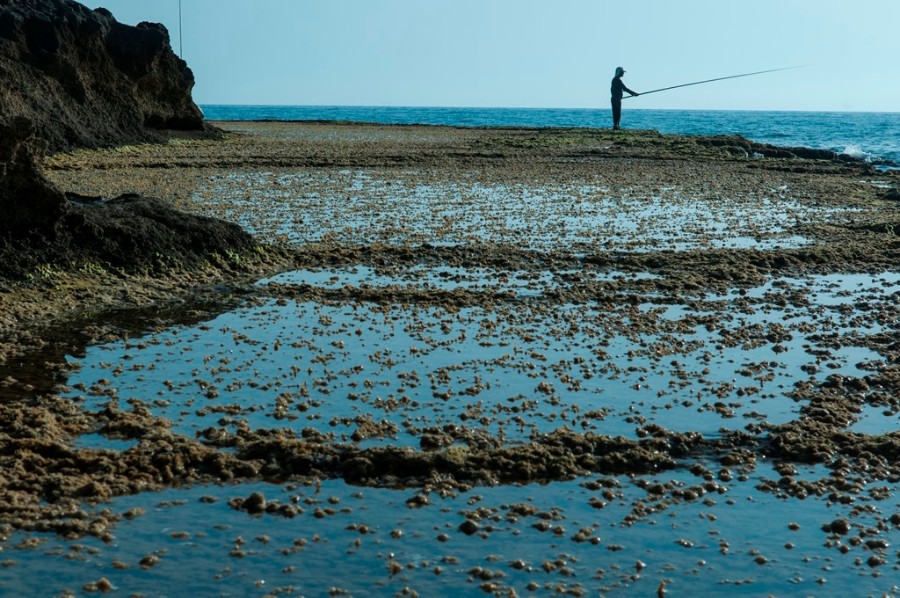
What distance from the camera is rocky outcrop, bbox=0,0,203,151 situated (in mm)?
21734

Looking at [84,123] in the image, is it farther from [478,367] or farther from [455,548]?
[455,548]

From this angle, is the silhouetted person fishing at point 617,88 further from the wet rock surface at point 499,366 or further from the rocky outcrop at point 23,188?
the rocky outcrop at point 23,188

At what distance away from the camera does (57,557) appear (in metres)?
4.36

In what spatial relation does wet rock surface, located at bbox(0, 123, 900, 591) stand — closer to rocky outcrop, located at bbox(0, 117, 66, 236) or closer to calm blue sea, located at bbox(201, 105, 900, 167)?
rocky outcrop, located at bbox(0, 117, 66, 236)

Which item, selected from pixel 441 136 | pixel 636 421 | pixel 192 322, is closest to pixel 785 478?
pixel 636 421

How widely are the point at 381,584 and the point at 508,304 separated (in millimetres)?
5365

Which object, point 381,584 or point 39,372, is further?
point 39,372

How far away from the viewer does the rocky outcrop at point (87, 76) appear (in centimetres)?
2173

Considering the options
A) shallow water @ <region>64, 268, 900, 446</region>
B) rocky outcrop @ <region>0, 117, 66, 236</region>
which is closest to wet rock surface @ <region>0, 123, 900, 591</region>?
shallow water @ <region>64, 268, 900, 446</region>

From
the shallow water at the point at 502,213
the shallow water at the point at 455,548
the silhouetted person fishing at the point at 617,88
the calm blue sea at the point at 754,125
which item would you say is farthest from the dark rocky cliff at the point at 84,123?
the calm blue sea at the point at 754,125

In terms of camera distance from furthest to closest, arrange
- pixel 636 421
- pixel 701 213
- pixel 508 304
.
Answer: pixel 701 213, pixel 508 304, pixel 636 421

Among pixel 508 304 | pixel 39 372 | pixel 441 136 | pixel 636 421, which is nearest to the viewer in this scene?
pixel 636 421

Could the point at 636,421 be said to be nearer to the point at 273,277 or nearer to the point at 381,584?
the point at 381,584

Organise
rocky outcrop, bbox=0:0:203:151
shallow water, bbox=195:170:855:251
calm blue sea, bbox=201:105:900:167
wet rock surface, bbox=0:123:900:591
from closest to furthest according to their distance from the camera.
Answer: wet rock surface, bbox=0:123:900:591
shallow water, bbox=195:170:855:251
rocky outcrop, bbox=0:0:203:151
calm blue sea, bbox=201:105:900:167
